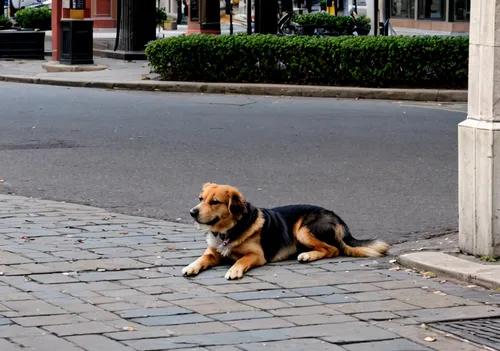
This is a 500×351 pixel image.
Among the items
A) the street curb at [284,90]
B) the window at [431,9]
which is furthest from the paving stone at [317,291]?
the window at [431,9]

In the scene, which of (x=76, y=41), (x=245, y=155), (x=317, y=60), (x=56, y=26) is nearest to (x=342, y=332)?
(x=245, y=155)

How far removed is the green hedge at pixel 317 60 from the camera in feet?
66.0

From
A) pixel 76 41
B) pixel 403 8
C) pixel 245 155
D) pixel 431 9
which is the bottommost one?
pixel 245 155

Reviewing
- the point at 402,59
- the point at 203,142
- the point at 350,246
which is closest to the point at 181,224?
the point at 350,246

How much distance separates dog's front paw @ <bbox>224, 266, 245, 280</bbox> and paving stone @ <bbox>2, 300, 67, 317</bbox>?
127cm

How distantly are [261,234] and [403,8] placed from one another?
3979cm

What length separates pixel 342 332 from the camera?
5859 mm

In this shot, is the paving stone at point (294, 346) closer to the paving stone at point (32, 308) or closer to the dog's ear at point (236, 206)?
the paving stone at point (32, 308)

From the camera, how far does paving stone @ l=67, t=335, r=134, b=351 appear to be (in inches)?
216

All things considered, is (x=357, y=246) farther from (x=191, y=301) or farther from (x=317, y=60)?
(x=317, y=60)

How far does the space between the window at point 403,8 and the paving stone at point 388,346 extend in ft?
132

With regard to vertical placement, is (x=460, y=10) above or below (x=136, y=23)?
above

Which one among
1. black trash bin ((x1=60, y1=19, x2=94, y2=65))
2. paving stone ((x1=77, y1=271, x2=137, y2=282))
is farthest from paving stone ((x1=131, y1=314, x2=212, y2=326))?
black trash bin ((x1=60, y1=19, x2=94, y2=65))

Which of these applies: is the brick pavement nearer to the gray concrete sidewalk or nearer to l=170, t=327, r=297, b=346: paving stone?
l=170, t=327, r=297, b=346: paving stone
